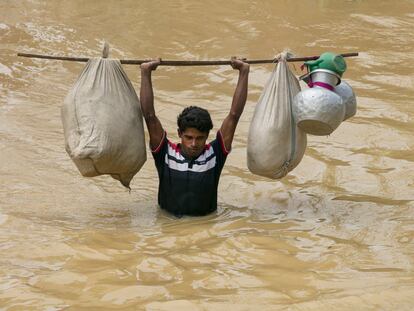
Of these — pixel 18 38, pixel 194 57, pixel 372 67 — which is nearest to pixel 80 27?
pixel 18 38

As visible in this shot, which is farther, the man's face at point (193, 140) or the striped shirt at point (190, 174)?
the striped shirt at point (190, 174)

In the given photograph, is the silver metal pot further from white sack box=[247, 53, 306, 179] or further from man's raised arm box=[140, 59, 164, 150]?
man's raised arm box=[140, 59, 164, 150]

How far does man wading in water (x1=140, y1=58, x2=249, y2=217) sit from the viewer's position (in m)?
5.07

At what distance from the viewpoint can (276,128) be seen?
494 centimetres

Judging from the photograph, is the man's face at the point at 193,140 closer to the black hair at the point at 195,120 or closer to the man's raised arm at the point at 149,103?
the black hair at the point at 195,120

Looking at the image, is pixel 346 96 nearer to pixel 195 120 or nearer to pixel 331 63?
pixel 331 63

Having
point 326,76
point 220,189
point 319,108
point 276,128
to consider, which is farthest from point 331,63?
point 220,189

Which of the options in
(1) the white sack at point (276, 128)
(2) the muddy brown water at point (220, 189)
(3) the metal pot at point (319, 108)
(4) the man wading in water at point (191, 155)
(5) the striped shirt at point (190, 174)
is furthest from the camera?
(5) the striped shirt at point (190, 174)

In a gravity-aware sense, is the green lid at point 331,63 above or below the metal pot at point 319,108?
above

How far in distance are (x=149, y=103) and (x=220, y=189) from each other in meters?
1.36

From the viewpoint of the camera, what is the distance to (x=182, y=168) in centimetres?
519

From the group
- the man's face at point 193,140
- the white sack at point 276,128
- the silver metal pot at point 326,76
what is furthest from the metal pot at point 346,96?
the man's face at point 193,140

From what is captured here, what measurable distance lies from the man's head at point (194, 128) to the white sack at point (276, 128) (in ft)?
0.96

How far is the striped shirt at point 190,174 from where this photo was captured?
5.19 m
